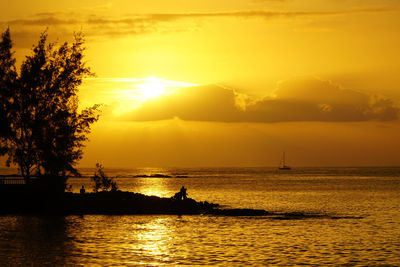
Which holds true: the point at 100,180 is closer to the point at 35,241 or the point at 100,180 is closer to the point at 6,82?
the point at 6,82

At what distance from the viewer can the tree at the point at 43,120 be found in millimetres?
65750

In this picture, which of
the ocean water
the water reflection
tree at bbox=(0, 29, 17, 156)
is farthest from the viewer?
tree at bbox=(0, 29, 17, 156)

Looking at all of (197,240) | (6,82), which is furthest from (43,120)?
(197,240)

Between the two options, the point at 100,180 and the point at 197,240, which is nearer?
the point at 197,240

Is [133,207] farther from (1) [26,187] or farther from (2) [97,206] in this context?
(1) [26,187]

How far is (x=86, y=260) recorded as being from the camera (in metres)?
38.2

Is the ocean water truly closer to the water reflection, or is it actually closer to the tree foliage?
the water reflection

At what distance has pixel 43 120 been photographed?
6619 cm

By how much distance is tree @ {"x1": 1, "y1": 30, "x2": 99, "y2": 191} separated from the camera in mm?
65750

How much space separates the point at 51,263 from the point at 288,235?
71.8 ft

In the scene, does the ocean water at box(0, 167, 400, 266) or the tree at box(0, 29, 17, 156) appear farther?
the tree at box(0, 29, 17, 156)

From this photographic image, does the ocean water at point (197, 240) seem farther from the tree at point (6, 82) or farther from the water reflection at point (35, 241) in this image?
the tree at point (6, 82)

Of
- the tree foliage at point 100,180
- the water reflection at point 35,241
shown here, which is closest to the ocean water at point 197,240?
the water reflection at point 35,241

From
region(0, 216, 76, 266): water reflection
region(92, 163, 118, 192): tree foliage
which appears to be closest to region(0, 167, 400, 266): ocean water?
region(0, 216, 76, 266): water reflection
